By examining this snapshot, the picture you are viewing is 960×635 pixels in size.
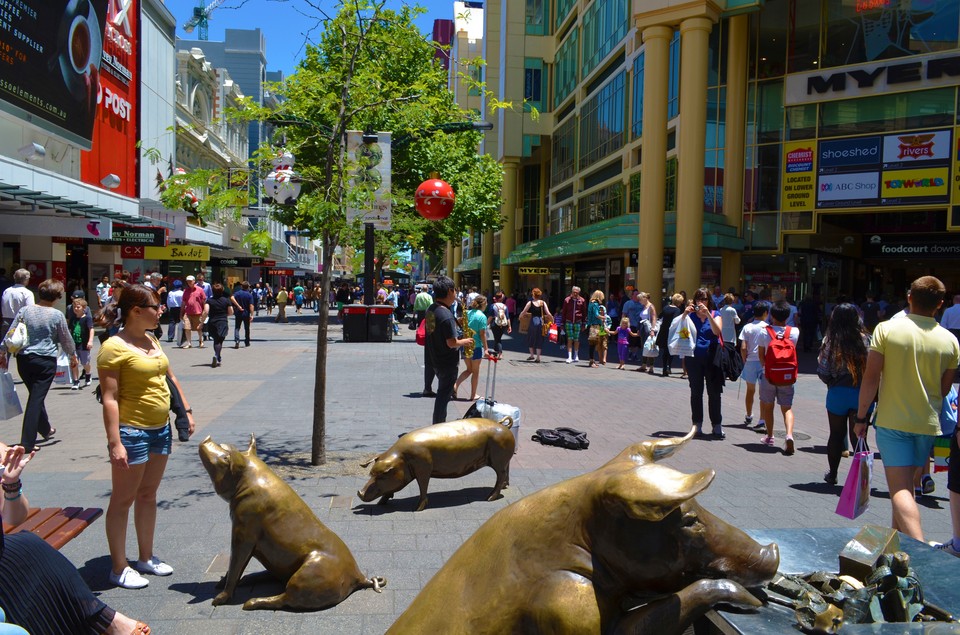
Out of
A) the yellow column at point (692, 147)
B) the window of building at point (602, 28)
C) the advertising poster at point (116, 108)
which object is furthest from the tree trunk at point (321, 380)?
the window of building at point (602, 28)

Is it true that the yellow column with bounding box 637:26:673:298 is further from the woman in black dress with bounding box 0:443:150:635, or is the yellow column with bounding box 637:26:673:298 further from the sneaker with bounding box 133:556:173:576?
the woman in black dress with bounding box 0:443:150:635

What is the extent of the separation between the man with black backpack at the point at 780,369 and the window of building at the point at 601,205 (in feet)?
69.4

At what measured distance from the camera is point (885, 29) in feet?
73.8

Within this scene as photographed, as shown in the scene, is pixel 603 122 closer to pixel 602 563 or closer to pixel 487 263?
pixel 487 263

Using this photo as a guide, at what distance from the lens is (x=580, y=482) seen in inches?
70.1

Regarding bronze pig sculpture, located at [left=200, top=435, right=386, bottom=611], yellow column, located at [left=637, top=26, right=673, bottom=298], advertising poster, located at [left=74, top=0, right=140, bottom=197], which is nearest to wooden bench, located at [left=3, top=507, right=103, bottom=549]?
bronze pig sculpture, located at [left=200, top=435, right=386, bottom=611]

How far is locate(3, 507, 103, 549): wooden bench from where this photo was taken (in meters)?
3.76

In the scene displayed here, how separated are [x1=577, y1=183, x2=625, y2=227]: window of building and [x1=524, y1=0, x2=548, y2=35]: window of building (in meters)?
11.7

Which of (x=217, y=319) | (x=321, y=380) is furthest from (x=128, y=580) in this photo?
(x=217, y=319)

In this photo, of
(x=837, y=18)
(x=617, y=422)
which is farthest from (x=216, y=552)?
(x=837, y=18)

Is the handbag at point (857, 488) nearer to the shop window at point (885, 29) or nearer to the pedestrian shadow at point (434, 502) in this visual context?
the pedestrian shadow at point (434, 502)

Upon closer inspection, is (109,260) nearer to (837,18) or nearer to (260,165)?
(260,165)

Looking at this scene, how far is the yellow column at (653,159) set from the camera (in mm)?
23844

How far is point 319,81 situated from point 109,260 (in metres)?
24.3
